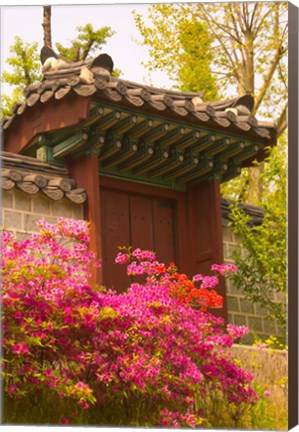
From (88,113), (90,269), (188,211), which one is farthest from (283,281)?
(88,113)

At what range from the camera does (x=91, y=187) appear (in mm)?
6750

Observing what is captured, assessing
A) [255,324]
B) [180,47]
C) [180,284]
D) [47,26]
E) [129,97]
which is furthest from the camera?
[180,47]

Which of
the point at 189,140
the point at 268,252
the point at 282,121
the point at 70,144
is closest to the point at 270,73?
the point at 282,121

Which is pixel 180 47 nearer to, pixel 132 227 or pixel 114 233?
pixel 132 227

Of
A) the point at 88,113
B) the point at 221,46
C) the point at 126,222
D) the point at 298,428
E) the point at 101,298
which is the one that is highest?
the point at 221,46

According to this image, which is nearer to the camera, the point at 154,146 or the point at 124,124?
the point at 124,124

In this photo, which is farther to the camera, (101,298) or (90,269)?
(90,269)

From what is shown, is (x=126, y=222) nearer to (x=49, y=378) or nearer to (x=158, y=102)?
(x=158, y=102)

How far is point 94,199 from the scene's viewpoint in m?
6.71

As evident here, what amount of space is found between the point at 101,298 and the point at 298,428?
1.44m

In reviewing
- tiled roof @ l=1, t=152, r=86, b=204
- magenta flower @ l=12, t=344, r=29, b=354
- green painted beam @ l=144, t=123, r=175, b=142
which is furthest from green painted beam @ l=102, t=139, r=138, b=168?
magenta flower @ l=12, t=344, r=29, b=354

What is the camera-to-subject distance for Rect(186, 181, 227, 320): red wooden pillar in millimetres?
7176

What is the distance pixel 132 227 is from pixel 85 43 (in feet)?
4.82

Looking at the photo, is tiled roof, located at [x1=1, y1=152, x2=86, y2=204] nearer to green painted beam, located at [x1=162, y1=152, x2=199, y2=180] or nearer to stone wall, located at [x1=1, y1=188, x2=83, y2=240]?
stone wall, located at [x1=1, y1=188, x2=83, y2=240]
